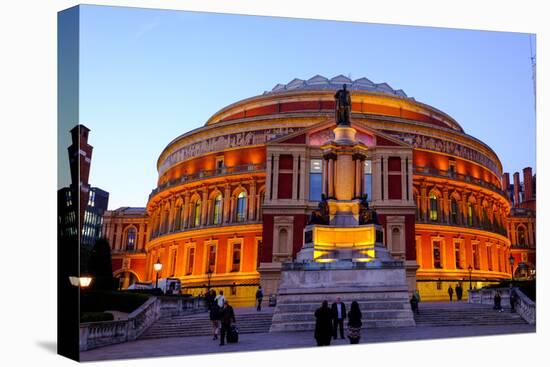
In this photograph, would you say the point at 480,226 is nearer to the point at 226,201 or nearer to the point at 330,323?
the point at 226,201

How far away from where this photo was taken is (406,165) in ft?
143

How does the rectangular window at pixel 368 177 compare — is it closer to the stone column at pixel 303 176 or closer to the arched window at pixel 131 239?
the stone column at pixel 303 176

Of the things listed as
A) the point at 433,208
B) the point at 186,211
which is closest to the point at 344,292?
the point at 433,208

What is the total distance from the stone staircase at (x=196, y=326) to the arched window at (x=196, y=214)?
26982mm

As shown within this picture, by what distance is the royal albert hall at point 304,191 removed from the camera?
4284 cm

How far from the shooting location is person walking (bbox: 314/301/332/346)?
16938 mm

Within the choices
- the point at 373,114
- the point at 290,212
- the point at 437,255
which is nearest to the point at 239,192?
the point at 290,212

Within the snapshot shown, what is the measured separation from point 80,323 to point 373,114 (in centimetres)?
3670

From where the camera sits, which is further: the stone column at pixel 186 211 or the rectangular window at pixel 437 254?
the stone column at pixel 186 211

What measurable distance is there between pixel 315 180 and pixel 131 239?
29.2 metres

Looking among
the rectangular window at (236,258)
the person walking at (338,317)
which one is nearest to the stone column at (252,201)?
the rectangular window at (236,258)

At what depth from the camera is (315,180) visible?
4312 cm
